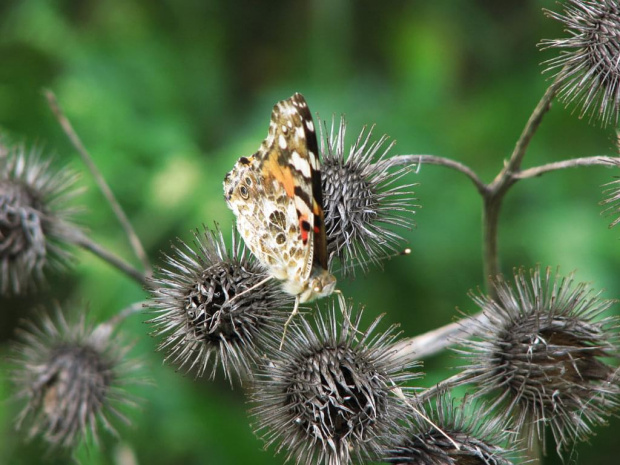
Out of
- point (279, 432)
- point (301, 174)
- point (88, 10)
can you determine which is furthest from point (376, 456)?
point (88, 10)

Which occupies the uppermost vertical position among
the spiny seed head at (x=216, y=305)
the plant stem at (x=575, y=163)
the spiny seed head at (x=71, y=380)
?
the plant stem at (x=575, y=163)

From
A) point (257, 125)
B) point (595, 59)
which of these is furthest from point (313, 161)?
point (257, 125)

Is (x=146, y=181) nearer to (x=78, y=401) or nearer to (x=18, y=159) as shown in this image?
(x=18, y=159)

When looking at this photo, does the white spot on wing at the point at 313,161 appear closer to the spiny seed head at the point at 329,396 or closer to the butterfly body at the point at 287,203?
the butterfly body at the point at 287,203

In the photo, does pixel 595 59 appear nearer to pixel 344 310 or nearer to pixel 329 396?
pixel 344 310

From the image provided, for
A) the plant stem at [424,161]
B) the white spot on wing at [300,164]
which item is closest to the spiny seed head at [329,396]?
the white spot on wing at [300,164]

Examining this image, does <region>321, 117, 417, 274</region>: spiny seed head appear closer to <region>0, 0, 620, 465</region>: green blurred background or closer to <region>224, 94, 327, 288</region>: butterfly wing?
<region>224, 94, 327, 288</region>: butterfly wing
